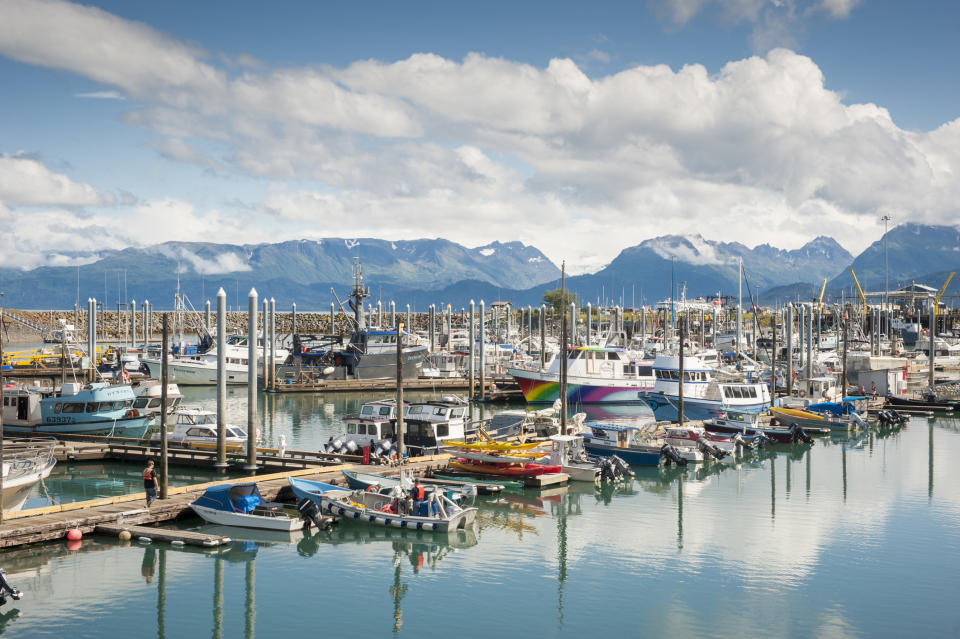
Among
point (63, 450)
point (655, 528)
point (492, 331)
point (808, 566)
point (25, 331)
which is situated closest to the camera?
point (808, 566)

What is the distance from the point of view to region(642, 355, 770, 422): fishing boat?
168ft

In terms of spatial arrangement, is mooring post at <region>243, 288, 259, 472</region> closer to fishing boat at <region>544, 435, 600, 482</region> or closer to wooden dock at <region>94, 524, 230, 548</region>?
wooden dock at <region>94, 524, 230, 548</region>

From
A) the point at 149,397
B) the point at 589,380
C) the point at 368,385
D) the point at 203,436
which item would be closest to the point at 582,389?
the point at 589,380

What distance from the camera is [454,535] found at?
86.6ft

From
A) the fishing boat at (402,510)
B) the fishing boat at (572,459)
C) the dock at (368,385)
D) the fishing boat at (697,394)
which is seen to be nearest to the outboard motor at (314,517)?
the fishing boat at (402,510)

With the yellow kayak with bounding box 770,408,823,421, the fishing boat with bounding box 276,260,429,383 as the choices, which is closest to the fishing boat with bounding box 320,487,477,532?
the yellow kayak with bounding box 770,408,823,421

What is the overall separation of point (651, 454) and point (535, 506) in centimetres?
1024

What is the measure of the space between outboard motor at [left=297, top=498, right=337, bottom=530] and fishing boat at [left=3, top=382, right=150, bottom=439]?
803 inches

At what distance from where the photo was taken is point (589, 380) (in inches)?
2419

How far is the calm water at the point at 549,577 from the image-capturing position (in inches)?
765

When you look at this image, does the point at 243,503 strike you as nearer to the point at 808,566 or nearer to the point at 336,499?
the point at 336,499

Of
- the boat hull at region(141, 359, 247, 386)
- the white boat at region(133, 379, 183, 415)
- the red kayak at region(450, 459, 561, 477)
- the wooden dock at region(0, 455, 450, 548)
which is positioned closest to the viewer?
the wooden dock at region(0, 455, 450, 548)

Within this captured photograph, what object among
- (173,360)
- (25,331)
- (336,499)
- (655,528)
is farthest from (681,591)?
(25,331)

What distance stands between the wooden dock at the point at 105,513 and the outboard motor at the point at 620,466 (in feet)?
38.2
